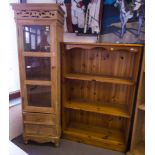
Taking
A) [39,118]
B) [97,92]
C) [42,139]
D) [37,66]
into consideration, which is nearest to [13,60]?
[37,66]

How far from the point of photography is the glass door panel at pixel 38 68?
1758mm

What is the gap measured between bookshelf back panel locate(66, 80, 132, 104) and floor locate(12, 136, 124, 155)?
627 mm

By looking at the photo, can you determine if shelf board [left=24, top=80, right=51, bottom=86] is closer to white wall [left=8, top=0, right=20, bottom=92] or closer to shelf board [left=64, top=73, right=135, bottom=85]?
shelf board [left=64, top=73, right=135, bottom=85]

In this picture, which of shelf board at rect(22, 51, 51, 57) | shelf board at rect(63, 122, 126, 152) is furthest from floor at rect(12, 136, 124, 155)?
shelf board at rect(22, 51, 51, 57)

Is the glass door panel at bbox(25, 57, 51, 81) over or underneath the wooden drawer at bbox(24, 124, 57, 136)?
over

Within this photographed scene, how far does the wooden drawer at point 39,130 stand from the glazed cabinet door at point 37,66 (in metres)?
0.22

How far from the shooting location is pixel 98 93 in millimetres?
2150

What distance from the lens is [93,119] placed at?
89.4 inches

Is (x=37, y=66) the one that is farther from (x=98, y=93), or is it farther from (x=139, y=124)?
(x=139, y=124)

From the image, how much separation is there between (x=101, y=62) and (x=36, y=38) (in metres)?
0.89

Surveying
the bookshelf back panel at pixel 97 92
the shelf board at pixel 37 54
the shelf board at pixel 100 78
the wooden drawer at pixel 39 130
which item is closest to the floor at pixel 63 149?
the wooden drawer at pixel 39 130

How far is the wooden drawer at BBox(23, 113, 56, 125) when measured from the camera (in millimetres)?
1874

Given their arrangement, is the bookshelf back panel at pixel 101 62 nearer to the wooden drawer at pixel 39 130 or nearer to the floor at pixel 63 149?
the wooden drawer at pixel 39 130

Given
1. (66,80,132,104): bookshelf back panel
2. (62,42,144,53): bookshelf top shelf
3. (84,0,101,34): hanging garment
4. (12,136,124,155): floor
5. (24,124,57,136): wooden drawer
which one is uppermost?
(84,0,101,34): hanging garment
